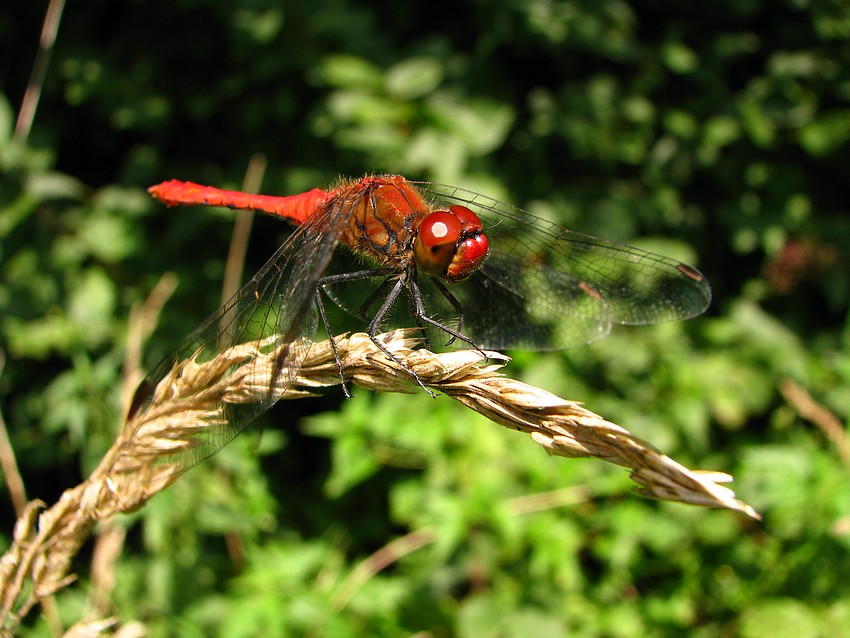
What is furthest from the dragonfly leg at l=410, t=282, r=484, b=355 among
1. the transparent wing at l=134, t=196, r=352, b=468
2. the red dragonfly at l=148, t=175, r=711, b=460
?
the transparent wing at l=134, t=196, r=352, b=468

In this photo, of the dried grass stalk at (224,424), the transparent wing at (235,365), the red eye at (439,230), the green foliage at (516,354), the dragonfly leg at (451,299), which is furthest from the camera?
the green foliage at (516,354)

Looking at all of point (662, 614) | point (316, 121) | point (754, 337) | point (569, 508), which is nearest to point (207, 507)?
point (569, 508)

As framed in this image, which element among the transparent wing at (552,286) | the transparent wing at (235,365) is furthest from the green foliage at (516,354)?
the transparent wing at (235,365)

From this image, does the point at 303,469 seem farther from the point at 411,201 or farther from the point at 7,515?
the point at 411,201

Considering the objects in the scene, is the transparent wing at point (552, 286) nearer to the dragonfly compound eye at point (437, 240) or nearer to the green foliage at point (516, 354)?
the dragonfly compound eye at point (437, 240)

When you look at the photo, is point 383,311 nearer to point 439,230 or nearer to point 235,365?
point 439,230

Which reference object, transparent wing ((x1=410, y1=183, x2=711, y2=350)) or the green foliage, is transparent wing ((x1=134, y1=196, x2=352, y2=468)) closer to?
transparent wing ((x1=410, y1=183, x2=711, y2=350))

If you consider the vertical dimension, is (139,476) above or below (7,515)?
above
